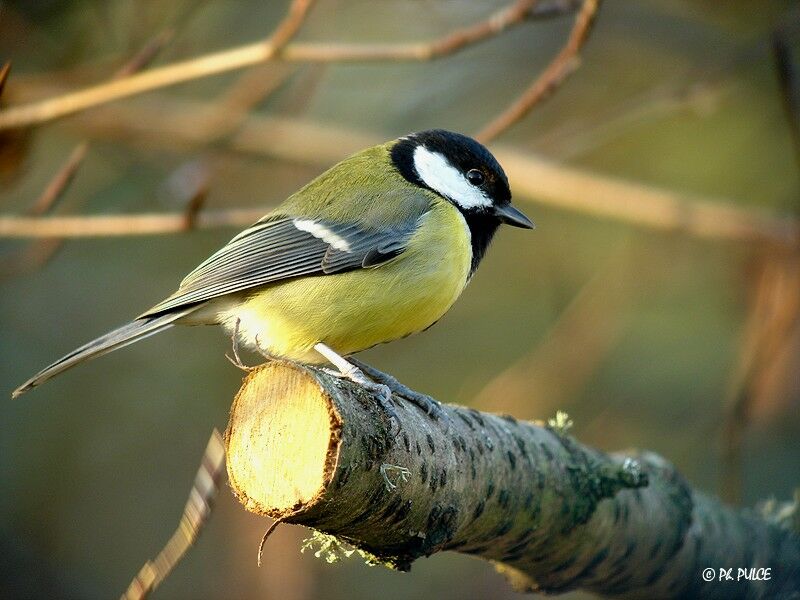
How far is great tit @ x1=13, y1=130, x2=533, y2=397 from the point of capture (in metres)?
Answer: 2.72

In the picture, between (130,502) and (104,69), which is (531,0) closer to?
(104,69)

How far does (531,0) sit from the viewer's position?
292cm

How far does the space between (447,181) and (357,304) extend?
782 mm

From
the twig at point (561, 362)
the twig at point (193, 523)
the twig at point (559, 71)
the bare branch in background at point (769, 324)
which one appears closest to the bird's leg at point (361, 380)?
the twig at point (193, 523)

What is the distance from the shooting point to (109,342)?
274 cm

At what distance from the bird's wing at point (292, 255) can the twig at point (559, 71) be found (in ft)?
1.96

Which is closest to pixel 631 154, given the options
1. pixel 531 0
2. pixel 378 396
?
pixel 531 0

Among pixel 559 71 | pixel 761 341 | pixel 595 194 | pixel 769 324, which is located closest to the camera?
pixel 559 71

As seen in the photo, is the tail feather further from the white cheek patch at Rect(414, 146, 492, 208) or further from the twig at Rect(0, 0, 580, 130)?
the white cheek patch at Rect(414, 146, 492, 208)

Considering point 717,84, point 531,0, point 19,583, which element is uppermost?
point 531,0

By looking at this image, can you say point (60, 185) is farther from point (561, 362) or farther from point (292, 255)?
point (561, 362)

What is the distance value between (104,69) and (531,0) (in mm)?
2225

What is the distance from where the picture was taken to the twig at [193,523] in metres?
1.78

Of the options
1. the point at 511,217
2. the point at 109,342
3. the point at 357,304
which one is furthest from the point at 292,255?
the point at 511,217
